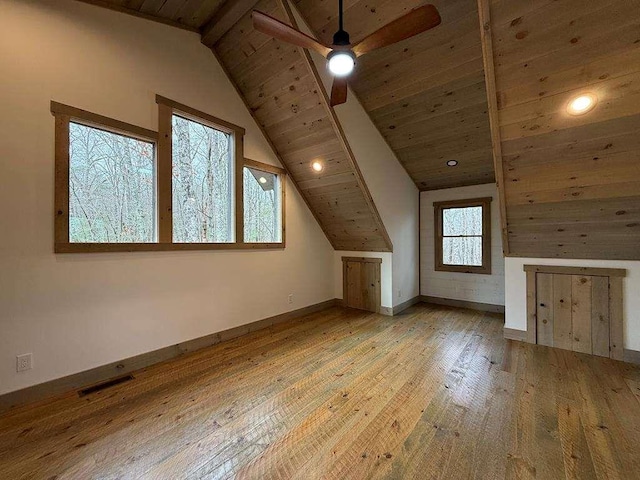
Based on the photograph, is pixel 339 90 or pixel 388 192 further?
pixel 388 192

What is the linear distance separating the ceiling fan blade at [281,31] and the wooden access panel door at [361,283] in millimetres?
3353

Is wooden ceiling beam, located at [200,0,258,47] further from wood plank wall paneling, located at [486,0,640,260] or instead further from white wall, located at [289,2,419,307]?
wood plank wall paneling, located at [486,0,640,260]

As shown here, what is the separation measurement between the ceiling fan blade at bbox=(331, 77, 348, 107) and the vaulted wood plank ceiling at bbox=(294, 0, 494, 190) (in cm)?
91

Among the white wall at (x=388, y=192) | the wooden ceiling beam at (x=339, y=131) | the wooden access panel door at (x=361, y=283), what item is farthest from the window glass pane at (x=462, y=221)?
the wooden access panel door at (x=361, y=283)

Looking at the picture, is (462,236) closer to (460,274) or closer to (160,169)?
(460,274)

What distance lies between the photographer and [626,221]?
105 inches

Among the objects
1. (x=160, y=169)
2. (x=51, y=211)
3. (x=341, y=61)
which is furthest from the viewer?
(x=160, y=169)

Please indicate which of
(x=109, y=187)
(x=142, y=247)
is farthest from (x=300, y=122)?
(x=142, y=247)

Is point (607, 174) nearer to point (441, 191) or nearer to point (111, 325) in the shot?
point (441, 191)

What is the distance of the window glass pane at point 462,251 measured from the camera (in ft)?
16.4

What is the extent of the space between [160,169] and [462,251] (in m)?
4.91

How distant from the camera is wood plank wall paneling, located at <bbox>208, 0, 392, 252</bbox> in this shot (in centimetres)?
300

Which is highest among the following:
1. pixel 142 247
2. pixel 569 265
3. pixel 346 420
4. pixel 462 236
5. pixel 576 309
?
pixel 462 236

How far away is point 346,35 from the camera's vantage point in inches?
79.7
